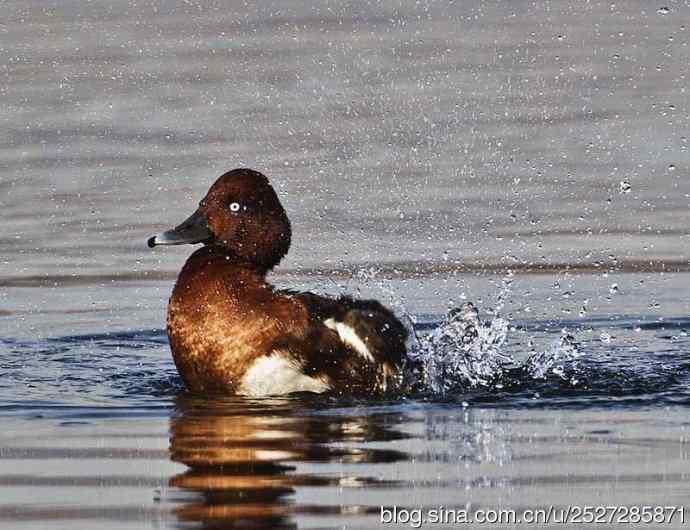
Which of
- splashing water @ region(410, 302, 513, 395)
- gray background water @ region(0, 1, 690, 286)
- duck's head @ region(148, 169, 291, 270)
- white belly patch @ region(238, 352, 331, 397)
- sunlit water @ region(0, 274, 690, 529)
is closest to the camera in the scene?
sunlit water @ region(0, 274, 690, 529)

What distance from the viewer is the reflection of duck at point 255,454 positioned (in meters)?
6.04

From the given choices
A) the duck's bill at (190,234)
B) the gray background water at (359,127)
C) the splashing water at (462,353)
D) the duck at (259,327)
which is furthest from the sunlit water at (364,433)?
the gray background water at (359,127)


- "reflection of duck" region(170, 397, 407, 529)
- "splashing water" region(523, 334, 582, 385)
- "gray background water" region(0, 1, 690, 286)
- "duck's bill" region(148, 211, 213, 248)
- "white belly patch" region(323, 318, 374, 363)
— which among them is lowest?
"reflection of duck" region(170, 397, 407, 529)

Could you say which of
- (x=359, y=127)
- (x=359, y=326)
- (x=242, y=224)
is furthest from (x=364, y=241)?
(x=359, y=326)

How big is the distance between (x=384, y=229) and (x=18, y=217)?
201cm

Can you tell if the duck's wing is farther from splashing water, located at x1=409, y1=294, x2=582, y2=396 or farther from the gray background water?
the gray background water

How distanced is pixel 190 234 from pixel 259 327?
666 millimetres

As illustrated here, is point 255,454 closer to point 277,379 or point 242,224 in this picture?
point 277,379

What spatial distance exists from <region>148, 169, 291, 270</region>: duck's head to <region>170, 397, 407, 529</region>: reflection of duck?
75 centimetres

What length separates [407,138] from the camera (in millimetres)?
12836

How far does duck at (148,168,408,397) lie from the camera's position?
8125 millimetres

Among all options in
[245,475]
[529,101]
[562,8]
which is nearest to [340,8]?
[562,8]

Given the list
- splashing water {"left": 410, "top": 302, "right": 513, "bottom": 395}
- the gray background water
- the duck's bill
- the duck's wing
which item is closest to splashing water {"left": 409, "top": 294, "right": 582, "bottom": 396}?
splashing water {"left": 410, "top": 302, "right": 513, "bottom": 395}

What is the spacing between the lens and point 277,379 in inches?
318
